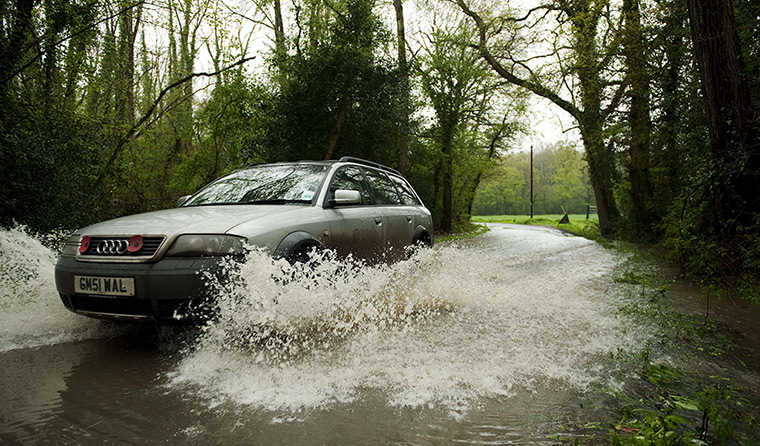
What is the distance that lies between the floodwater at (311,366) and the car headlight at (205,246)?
0.53 feet

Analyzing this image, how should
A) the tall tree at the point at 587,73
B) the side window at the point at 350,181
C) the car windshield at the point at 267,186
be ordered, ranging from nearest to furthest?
1. the car windshield at the point at 267,186
2. the side window at the point at 350,181
3. the tall tree at the point at 587,73

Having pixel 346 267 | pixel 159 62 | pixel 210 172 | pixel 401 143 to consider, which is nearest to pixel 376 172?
pixel 346 267

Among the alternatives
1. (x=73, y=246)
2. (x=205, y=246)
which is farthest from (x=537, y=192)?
(x=73, y=246)

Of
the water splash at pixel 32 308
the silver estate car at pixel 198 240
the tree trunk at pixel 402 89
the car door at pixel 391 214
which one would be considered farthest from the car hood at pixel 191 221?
the tree trunk at pixel 402 89

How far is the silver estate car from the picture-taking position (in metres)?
3.19

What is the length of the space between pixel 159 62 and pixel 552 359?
20.5 metres

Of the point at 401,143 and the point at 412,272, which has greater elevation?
the point at 401,143

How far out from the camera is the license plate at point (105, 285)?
3.21 metres

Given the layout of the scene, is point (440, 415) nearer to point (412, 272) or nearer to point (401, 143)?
point (412, 272)

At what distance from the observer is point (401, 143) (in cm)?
1661

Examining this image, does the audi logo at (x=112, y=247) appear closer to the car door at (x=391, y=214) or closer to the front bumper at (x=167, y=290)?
the front bumper at (x=167, y=290)

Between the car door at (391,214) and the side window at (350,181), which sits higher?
the side window at (350,181)

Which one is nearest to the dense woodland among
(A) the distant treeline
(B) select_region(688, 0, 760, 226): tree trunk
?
(B) select_region(688, 0, 760, 226): tree trunk

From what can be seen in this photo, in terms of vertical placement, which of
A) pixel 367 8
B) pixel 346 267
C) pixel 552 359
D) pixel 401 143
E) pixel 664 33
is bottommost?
pixel 552 359
